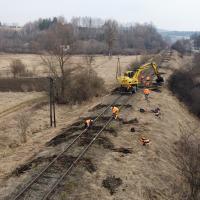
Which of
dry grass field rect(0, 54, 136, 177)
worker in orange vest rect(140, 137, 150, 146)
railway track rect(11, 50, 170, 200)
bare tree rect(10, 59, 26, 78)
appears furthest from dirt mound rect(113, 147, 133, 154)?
bare tree rect(10, 59, 26, 78)

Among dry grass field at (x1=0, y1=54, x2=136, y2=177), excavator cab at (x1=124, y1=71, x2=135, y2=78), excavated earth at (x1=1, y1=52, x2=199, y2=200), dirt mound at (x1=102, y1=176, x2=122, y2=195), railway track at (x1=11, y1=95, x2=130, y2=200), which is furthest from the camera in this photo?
excavator cab at (x1=124, y1=71, x2=135, y2=78)

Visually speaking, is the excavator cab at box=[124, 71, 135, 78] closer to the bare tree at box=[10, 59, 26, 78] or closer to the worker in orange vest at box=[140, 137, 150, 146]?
the worker in orange vest at box=[140, 137, 150, 146]

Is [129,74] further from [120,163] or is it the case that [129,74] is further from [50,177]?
[50,177]

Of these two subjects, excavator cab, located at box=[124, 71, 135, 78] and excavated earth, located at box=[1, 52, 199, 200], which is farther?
excavator cab, located at box=[124, 71, 135, 78]

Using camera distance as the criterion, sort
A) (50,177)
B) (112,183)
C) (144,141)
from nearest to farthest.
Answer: (112,183) < (50,177) < (144,141)

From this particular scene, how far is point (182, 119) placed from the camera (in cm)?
3553

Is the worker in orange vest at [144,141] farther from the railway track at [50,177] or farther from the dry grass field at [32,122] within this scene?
the dry grass field at [32,122]

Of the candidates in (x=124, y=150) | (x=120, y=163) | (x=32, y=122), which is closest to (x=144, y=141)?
(x=124, y=150)

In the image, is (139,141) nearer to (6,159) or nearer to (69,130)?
(69,130)

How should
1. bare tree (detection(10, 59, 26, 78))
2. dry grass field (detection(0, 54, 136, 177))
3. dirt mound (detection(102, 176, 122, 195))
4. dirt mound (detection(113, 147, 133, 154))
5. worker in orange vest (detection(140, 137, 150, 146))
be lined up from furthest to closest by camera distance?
1. bare tree (detection(10, 59, 26, 78))
2. worker in orange vest (detection(140, 137, 150, 146))
3. dry grass field (detection(0, 54, 136, 177))
4. dirt mound (detection(113, 147, 133, 154))
5. dirt mound (detection(102, 176, 122, 195))

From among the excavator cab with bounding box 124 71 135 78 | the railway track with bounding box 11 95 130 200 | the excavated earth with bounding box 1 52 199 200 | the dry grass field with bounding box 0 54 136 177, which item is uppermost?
the excavator cab with bounding box 124 71 135 78

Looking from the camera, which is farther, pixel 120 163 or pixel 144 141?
pixel 144 141

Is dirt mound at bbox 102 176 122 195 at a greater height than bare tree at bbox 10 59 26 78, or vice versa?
dirt mound at bbox 102 176 122 195

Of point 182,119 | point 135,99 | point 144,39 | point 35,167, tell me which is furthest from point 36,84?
point 144,39
